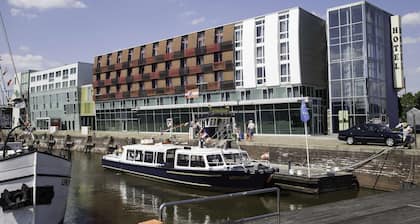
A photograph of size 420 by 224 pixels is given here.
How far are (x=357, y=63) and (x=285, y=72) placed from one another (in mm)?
7690

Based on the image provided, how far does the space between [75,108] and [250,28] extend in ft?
141

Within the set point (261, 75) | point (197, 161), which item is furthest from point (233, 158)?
point (261, 75)

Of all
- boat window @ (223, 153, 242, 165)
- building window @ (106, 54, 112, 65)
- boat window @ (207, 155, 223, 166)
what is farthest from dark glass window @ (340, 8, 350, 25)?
building window @ (106, 54, 112, 65)

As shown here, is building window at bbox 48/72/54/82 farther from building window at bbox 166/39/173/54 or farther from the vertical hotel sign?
the vertical hotel sign

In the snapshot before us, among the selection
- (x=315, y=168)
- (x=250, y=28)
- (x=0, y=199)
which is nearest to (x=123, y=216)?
(x=0, y=199)

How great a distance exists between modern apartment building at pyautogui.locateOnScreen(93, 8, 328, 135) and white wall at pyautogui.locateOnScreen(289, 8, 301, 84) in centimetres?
11

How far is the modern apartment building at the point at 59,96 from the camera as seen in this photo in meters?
74.0

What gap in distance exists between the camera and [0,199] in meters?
13.3

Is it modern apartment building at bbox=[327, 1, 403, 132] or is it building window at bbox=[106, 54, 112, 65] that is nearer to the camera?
modern apartment building at bbox=[327, 1, 403, 132]

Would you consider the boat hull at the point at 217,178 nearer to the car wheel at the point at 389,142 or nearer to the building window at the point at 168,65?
the car wheel at the point at 389,142

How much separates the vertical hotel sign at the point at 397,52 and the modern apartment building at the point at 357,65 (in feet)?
1.81

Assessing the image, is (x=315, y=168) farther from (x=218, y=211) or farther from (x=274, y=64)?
(x=274, y=64)

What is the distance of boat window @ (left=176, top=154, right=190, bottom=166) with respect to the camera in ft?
78.8

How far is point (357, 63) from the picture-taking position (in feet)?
124
